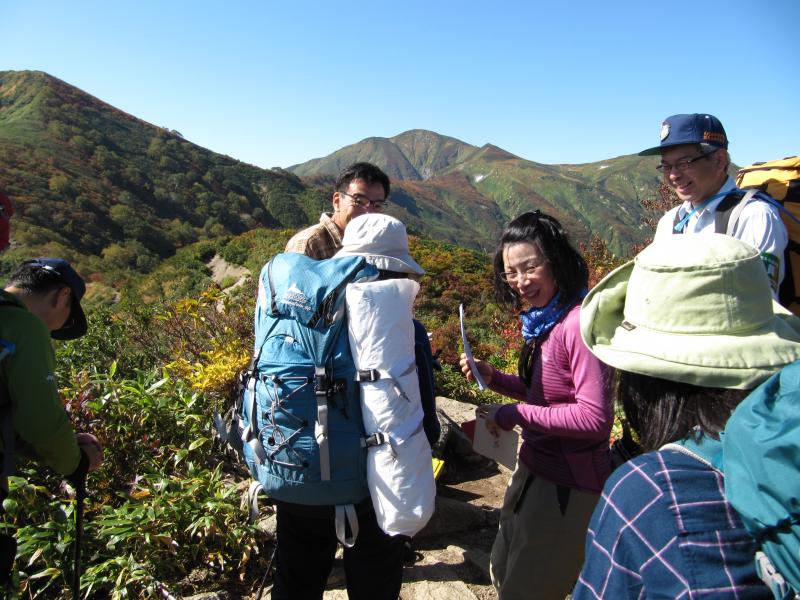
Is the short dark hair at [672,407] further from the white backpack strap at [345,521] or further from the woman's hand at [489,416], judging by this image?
the white backpack strap at [345,521]

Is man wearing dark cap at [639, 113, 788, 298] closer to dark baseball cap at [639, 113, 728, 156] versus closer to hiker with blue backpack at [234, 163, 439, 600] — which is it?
dark baseball cap at [639, 113, 728, 156]

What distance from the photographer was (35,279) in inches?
76.9

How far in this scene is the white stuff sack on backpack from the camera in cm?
159

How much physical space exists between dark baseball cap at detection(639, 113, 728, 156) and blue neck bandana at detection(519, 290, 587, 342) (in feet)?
3.65

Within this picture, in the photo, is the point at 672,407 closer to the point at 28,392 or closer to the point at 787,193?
the point at 28,392

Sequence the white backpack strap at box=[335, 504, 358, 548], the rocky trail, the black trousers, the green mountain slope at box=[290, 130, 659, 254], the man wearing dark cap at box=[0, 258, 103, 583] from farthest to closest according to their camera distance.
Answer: the green mountain slope at box=[290, 130, 659, 254] < the rocky trail < the black trousers < the white backpack strap at box=[335, 504, 358, 548] < the man wearing dark cap at box=[0, 258, 103, 583]

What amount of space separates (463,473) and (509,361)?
3.50 m

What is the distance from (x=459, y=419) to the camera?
4.65 m

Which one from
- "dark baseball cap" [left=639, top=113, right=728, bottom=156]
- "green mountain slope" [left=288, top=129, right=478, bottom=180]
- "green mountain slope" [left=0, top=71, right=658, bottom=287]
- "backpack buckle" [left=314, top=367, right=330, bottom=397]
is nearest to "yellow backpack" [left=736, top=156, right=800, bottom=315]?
"dark baseball cap" [left=639, top=113, right=728, bottom=156]

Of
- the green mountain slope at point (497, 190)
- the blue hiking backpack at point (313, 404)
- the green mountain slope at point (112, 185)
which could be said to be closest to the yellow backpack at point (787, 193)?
the blue hiking backpack at point (313, 404)

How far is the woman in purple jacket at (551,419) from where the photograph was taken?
1.72 m

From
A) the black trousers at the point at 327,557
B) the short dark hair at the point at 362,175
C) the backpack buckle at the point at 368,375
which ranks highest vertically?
the short dark hair at the point at 362,175

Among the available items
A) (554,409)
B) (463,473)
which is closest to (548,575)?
(554,409)

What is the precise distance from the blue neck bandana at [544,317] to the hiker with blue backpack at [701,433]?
702 mm
